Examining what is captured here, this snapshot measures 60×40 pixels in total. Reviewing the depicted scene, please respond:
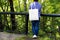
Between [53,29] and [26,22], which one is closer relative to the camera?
[53,29]

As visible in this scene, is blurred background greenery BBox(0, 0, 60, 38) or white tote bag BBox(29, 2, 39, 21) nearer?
white tote bag BBox(29, 2, 39, 21)

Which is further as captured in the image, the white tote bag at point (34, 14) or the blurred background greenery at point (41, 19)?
the blurred background greenery at point (41, 19)

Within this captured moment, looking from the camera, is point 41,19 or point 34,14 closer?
point 34,14

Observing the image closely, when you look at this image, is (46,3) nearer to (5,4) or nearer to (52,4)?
(52,4)

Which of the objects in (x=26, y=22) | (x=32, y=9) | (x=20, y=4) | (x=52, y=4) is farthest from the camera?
(x=20, y=4)

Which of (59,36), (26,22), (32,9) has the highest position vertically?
(32,9)

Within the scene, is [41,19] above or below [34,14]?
below

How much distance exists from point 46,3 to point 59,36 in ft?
8.96

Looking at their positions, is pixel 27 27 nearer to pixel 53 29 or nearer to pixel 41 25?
pixel 41 25

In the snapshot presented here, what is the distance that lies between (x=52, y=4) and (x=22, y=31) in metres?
2.16

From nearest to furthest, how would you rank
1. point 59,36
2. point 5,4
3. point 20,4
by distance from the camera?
point 59,36 → point 5,4 → point 20,4

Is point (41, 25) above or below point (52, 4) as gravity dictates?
below

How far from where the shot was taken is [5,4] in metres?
11.7

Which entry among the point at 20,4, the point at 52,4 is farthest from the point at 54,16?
the point at 20,4
